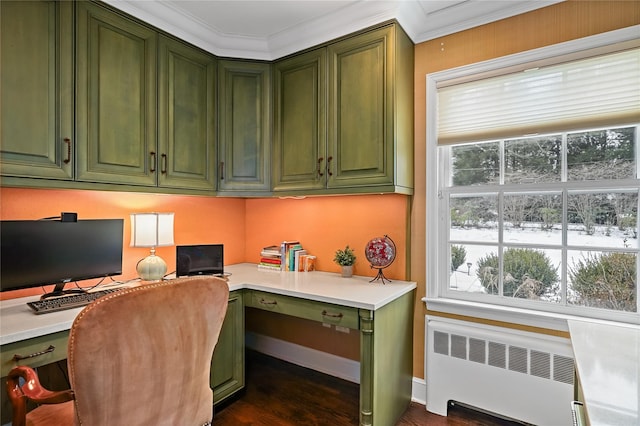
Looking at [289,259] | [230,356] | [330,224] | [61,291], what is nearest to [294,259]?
[289,259]

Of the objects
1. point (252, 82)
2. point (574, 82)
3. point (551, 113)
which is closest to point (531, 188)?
point (551, 113)

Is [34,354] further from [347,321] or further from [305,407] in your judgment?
[305,407]

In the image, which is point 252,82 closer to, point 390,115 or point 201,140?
point 201,140

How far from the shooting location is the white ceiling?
197 cm

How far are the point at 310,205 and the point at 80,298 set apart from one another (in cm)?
166

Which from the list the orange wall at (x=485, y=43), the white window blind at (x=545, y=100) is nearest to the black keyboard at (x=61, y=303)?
the orange wall at (x=485, y=43)

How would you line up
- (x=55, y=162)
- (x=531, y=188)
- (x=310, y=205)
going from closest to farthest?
(x=55, y=162) < (x=531, y=188) < (x=310, y=205)

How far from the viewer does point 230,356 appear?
7.16 ft

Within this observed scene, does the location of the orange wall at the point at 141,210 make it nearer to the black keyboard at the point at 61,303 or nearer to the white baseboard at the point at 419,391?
the black keyboard at the point at 61,303

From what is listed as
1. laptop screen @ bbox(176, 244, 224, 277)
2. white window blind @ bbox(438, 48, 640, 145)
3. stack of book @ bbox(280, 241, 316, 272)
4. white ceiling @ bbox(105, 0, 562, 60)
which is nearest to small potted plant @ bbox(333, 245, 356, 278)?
stack of book @ bbox(280, 241, 316, 272)

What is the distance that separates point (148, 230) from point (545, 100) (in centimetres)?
260

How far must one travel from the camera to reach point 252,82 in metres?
2.52

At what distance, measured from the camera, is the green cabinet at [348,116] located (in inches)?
80.0

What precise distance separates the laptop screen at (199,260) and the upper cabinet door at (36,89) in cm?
82
